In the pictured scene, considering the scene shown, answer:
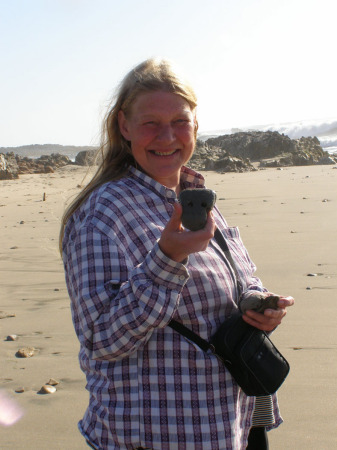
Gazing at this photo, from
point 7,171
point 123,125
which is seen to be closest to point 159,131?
point 123,125

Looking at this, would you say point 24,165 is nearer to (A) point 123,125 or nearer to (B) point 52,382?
(B) point 52,382

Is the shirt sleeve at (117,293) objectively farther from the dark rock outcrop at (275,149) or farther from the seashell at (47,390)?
the dark rock outcrop at (275,149)

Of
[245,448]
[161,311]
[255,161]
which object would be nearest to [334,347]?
[245,448]

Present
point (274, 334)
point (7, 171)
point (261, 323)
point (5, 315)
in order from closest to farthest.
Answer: point (261, 323)
point (274, 334)
point (5, 315)
point (7, 171)

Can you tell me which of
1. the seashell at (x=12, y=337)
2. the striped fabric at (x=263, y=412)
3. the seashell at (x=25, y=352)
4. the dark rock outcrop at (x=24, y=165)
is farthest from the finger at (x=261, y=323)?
the dark rock outcrop at (x=24, y=165)

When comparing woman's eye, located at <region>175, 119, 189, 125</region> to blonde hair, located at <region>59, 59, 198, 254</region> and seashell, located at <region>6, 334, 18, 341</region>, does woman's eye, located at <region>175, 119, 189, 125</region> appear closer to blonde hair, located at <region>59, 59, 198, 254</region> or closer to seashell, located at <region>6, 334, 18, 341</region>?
blonde hair, located at <region>59, 59, 198, 254</region>

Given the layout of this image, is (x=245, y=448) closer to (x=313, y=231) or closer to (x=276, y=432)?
(x=276, y=432)

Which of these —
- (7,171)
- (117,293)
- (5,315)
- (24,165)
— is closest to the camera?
(117,293)

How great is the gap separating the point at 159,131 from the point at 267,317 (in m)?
0.72

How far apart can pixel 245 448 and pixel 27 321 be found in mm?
3183

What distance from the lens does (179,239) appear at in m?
1.77

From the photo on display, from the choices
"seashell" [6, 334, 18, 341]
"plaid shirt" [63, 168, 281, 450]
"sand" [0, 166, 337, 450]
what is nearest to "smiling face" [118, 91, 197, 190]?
"plaid shirt" [63, 168, 281, 450]

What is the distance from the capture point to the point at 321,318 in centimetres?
484

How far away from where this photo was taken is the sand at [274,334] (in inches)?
135
